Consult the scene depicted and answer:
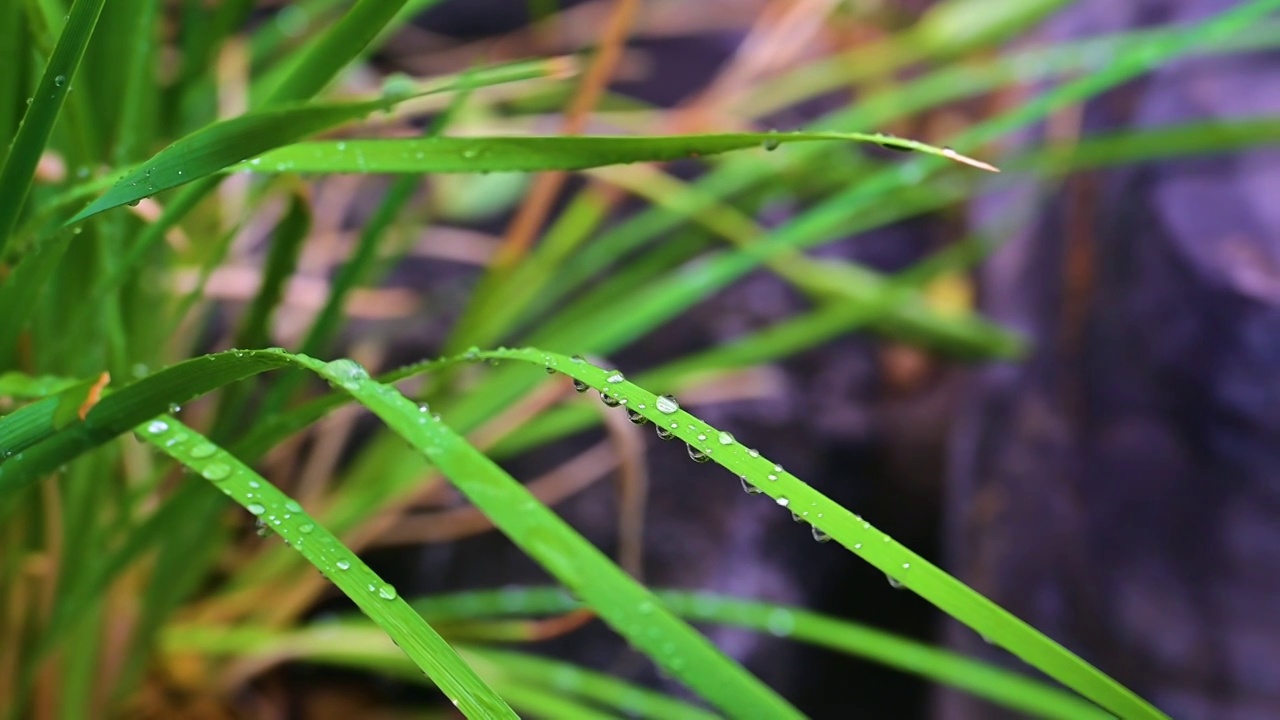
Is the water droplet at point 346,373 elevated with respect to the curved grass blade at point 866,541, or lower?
elevated

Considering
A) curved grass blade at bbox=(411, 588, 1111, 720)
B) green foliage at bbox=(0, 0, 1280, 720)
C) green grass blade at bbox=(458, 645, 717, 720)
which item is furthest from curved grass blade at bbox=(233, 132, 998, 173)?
green grass blade at bbox=(458, 645, 717, 720)

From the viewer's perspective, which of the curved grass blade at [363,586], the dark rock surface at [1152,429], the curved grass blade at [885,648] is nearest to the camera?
the curved grass blade at [363,586]

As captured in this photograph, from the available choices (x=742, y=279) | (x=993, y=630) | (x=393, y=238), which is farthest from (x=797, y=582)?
(x=993, y=630)

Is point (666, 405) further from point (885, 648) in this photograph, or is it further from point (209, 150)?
point (885, 648)

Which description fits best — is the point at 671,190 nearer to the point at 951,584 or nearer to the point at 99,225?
the point at 99,225

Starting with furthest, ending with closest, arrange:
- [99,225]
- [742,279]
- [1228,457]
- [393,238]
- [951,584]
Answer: [742,279], [393,238], [1228,457], [99,225], [951,584]

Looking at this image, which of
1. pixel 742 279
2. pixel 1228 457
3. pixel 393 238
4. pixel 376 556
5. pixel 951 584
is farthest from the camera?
pixel 742 279

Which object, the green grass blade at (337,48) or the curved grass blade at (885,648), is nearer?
the green grass blade at (337,48)

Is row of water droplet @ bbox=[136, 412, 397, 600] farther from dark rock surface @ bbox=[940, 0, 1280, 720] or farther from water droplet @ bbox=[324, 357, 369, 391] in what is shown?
dark rock surface @ bbox=[940, 0, 1280, 720]

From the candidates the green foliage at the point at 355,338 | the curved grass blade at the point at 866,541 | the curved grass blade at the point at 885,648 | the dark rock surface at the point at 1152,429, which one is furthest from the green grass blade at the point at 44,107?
the dark rock surface at the point at 1152,429

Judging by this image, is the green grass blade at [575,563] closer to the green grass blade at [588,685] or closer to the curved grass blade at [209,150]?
the curved grass blade at [209,150]
